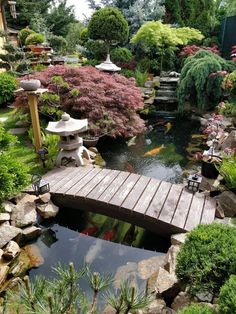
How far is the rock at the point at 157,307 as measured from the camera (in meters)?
2.60

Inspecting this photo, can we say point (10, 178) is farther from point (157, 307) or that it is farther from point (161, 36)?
point (161, 36)

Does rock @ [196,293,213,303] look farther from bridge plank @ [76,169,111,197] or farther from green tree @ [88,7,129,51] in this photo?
green tree @ [88,7,129,51]

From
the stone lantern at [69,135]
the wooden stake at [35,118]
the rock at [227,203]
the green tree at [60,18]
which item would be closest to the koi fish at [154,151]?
the stone lantern at [69,135]

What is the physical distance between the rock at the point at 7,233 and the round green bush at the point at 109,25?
9.05 m

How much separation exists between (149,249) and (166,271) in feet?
2.66

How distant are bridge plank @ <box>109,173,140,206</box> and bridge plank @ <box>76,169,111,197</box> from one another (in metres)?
0.44

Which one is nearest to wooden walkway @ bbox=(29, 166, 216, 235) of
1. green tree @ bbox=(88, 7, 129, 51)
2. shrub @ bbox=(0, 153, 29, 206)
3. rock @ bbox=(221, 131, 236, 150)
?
shrub @ bbox=(0, 153, 29, 206)

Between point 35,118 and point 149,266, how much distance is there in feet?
11.3

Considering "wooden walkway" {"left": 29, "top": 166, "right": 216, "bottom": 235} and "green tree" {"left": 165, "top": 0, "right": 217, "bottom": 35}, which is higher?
"green tree" {"left": 165, "top": 0, "right": 217, "bottom": 35}

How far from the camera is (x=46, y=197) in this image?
4.30m

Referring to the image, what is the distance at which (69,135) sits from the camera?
507 centimetres

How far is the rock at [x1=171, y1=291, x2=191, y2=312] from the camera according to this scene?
8.47 feet

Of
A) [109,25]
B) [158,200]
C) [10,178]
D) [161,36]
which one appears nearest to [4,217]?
[10,178]

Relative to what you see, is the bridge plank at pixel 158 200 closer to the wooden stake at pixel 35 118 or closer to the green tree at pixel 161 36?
the wooden stake at pixel 35 118
